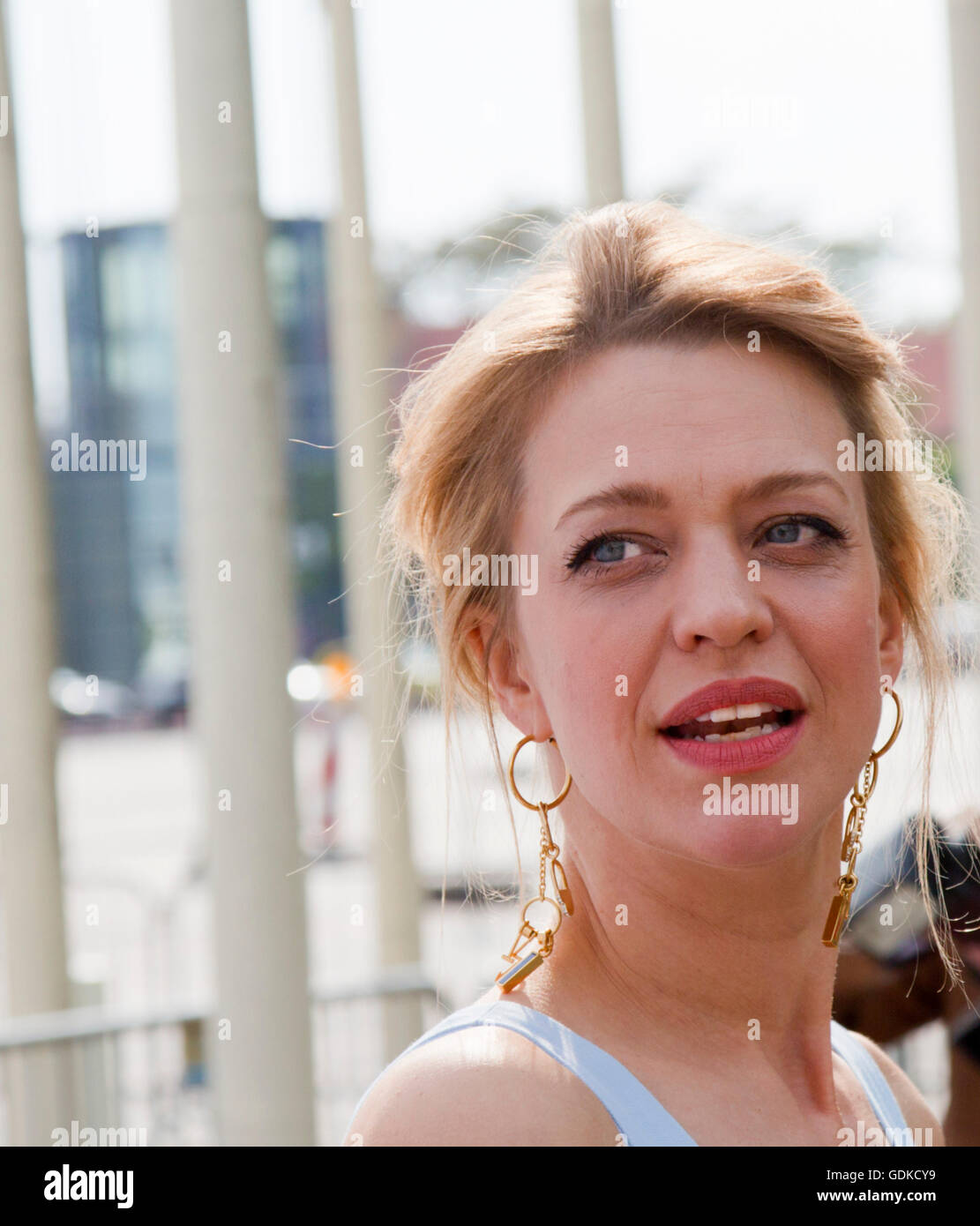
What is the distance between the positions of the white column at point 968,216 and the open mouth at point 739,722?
4075 millimetres

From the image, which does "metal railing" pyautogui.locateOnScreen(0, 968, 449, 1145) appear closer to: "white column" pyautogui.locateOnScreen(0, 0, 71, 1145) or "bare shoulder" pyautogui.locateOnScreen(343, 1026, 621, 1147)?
"white column" pyautogui.locateOnScreen(0, 0, 71, 1145)

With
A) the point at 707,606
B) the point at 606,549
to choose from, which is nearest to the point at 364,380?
the point at 606,549

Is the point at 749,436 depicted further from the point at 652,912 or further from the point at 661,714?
the point at 652,912

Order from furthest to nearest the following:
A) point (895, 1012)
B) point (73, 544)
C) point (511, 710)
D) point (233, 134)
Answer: point (73, 544) < point (233, 134) < point (895, 1012) < point (511, 710)

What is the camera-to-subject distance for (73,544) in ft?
121

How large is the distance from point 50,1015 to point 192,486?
2317 millimetres

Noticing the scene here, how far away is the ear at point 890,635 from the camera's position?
1.65m

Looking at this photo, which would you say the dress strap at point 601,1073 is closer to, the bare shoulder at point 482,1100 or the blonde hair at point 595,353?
the bare shoulder at point 482,1100

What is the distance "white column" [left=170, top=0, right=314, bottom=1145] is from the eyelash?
253 centimetres

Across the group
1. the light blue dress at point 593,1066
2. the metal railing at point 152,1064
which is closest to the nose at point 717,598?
the light blue dress at point 593,1066

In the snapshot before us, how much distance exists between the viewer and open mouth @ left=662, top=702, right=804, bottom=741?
4.57 ft

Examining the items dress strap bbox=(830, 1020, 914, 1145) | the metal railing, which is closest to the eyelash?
dress strap bbox=(830, 1020, 914, 1145)

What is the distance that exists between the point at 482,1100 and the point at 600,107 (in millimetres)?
4663
